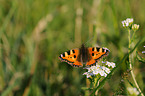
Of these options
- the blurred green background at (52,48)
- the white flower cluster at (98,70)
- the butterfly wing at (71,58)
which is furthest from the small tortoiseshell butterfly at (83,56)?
the blurred green background at (52,48)

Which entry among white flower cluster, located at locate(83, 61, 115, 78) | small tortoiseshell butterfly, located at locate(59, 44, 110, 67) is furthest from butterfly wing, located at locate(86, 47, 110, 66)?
white flower cluster, located at locate(83, 61, 115, 78)

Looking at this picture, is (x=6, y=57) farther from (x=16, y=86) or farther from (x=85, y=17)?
(x=85, y=17)

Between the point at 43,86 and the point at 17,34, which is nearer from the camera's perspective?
the point at 43,86

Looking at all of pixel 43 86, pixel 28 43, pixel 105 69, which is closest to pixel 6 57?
pixel 28 43

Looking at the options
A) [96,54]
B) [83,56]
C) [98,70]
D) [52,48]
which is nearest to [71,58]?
[83,56]

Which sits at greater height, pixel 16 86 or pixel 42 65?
pixel 42 65

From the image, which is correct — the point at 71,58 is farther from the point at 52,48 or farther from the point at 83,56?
the point at 52,48

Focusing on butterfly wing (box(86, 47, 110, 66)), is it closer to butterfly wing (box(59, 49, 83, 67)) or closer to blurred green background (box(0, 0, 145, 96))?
butterfly wing (box(59, 49, 83, 67))
